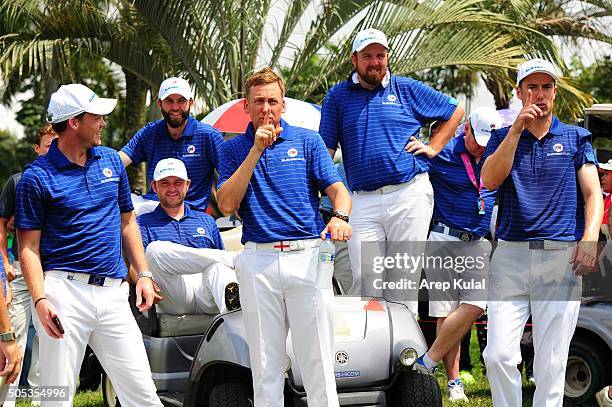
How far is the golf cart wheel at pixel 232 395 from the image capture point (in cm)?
580

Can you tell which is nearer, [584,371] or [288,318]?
[288,318]

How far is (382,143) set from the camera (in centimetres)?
665

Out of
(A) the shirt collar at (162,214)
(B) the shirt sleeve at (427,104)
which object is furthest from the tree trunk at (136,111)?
(B) the shirt sleeve at (427,104)

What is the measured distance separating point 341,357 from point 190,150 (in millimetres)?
2291

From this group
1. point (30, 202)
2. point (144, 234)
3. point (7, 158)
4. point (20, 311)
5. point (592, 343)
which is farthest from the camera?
point (7, 158)

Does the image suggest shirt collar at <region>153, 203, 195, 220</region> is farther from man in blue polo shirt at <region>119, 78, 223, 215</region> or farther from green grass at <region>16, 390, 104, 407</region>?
green grass at <region>16, 390, 104, 407</region>

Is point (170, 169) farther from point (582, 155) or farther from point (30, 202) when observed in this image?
point (582, 155)

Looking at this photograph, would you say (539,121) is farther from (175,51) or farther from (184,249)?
(175,51)

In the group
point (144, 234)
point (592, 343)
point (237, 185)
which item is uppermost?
point (237, 185)

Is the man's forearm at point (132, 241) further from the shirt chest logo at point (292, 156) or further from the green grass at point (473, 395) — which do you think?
the green grass at point (473, 395)

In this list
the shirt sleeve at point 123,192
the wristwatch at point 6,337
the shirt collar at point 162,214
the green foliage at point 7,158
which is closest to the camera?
the wristwatch at point 6,337

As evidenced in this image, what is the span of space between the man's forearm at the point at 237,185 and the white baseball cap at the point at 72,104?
747 millimetres

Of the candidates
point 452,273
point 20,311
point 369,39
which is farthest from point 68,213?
point 452,273

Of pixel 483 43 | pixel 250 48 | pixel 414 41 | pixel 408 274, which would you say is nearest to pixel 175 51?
pixel 250 48
